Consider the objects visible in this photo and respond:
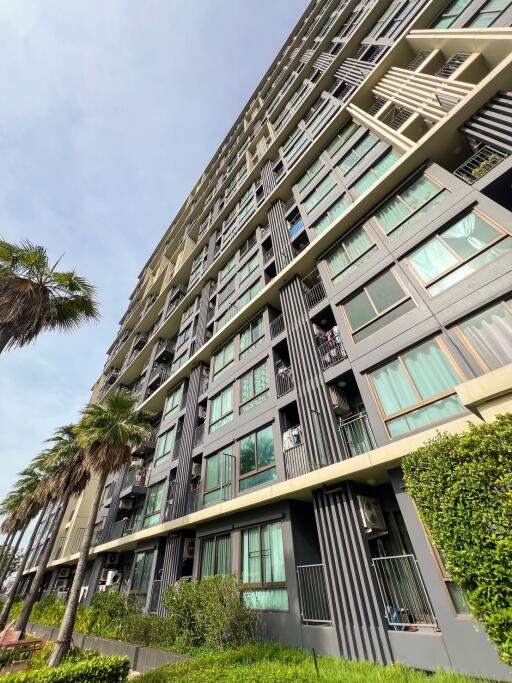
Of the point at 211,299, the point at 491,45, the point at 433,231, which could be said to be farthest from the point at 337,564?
the point at 211,299

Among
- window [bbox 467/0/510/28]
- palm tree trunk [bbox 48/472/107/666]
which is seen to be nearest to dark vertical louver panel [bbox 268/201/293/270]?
window [bbox 467/0/510/28]

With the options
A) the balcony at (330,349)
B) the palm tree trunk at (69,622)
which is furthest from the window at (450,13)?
the palm tree trunk at (69,622)

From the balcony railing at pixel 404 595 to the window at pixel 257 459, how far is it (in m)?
4.86

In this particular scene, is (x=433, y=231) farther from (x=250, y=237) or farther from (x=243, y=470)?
(x=250, y=237)

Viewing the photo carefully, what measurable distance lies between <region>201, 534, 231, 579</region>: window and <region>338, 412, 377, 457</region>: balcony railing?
658 cm

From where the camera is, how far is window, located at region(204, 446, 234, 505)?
557 inches

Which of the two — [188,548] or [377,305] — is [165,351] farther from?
[377,305]

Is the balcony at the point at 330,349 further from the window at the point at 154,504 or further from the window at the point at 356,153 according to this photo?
the window at the point at 154,504

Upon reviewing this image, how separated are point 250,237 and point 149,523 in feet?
67.9

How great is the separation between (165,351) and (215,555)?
19.9m

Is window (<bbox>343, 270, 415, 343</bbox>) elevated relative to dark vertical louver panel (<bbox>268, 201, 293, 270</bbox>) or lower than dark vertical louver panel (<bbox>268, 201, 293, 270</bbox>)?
lower

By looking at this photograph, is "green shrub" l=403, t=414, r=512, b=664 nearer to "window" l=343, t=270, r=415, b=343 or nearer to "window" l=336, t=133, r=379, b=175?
"window" l=343, t=270, r=415, b=343

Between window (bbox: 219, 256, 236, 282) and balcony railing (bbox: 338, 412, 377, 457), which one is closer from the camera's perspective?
balcony railing (bbox: 338, 412, 377, 457)

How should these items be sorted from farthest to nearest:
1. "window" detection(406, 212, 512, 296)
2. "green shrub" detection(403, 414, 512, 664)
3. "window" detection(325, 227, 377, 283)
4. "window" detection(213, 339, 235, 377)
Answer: "window" detection(213, 339, 235, 377) → "window" detection(325, 227, 377, 283) → "window" detection(406, 212, 512, 296) → "green shrub" detection(403, 414, 512, 664)
